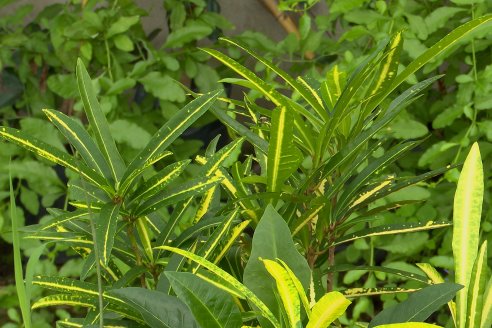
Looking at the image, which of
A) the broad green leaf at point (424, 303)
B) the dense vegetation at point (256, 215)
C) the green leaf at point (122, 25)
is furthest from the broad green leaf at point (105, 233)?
the green leaf at point (122, 25)

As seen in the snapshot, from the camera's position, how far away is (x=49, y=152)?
629 mm

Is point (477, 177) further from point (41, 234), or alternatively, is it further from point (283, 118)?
point (41, 234)

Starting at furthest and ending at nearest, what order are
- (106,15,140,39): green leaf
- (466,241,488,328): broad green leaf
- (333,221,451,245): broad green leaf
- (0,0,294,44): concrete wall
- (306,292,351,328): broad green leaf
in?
(0,0,294,44): concrete wall
(106,15,140,39): green leaf
(333,221,451,245): broad green leaf
(466,241,488,328): broad green leaf
(306,292,351,328): broad green leaf

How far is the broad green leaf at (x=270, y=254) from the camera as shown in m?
0.53

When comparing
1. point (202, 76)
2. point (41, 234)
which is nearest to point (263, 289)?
point (41, 234)

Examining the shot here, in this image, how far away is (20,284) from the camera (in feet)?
1.79

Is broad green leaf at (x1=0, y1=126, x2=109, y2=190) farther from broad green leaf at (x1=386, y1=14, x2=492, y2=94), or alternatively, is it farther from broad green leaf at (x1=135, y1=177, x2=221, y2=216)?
broad green leaf at (x1=386, y1=14, x2=492, y2=94)

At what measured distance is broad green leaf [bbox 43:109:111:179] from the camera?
2.19 ft

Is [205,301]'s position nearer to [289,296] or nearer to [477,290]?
[289,296]

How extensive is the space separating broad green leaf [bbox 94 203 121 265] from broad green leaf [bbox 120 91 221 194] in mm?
34

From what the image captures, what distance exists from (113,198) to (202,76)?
4.24 feet

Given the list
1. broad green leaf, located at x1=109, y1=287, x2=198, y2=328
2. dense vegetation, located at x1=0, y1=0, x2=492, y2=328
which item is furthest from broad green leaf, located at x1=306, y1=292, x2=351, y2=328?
broad green leaf, located at x1=109, y1=287, x2=198, y2=328

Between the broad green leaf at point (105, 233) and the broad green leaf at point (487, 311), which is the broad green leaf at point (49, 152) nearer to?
the broad green leaf at point (105, 233)

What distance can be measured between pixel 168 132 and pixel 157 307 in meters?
0.18
